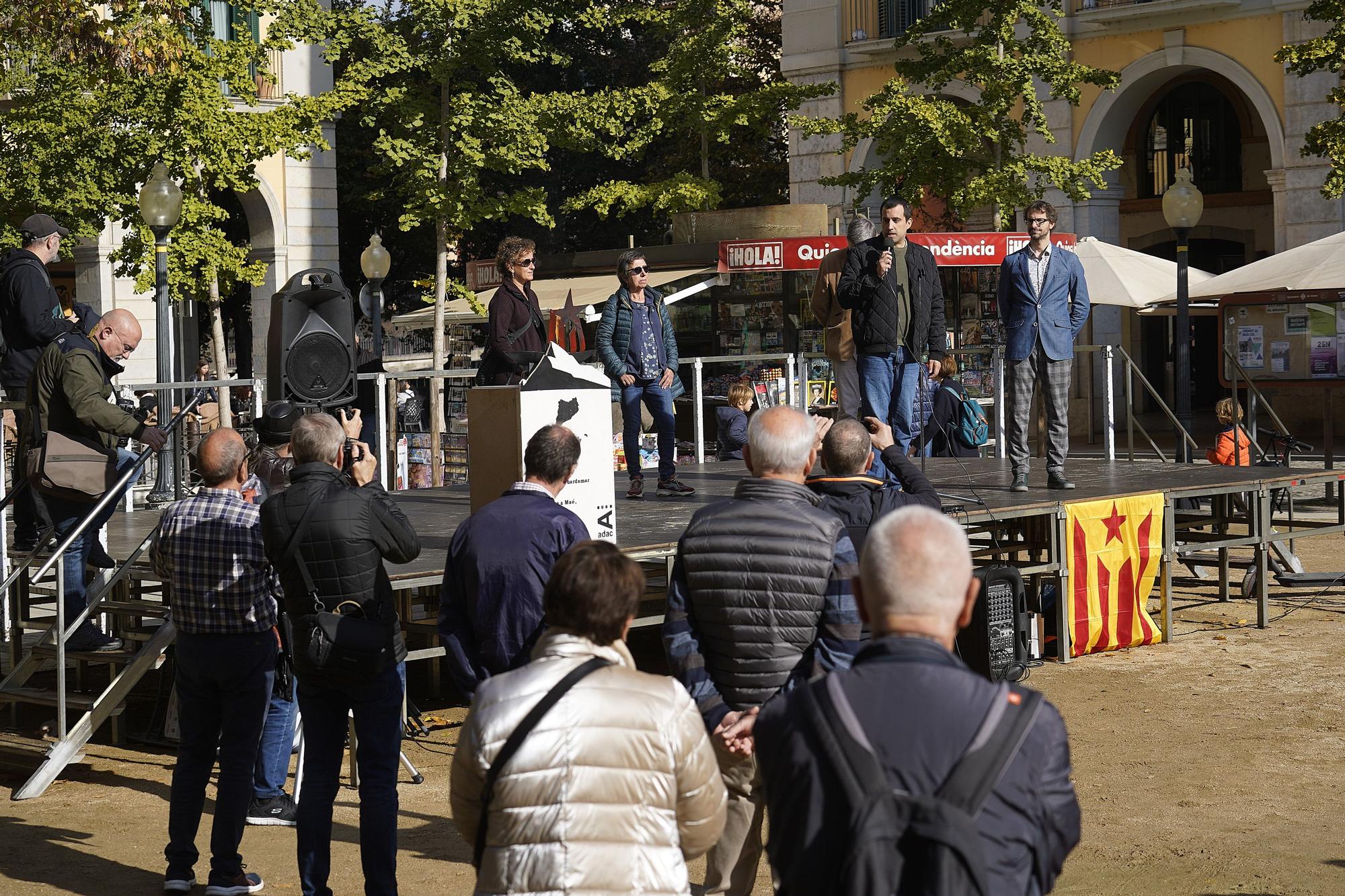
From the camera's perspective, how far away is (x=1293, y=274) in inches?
786

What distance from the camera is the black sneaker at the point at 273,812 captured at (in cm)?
786

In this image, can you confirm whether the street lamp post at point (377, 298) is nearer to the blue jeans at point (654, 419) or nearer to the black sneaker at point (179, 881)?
the blue jeans at point (654, 419)

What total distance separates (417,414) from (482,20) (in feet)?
41.0

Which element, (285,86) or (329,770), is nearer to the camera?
(329,770)

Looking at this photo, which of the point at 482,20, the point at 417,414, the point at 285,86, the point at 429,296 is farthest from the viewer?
the point at 285,86

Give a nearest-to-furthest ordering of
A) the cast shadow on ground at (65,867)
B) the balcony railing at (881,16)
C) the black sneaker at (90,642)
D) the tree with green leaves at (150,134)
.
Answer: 1. the cast shadow on ground at (65,867)
2. the black sneaker at (90,642)
3. the tree with green leaves at (150,134)
4. the balcony railing at (881,16)

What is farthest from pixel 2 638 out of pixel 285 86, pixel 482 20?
pixel 285 86

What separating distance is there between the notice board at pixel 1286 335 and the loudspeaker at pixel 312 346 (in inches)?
539

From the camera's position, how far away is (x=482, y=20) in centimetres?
2642

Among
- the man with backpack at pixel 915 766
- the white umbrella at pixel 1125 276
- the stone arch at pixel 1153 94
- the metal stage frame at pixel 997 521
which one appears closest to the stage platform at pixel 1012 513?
the metal stage frame at pixel 997 521

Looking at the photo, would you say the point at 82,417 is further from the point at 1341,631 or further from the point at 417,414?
the point at 1341,631

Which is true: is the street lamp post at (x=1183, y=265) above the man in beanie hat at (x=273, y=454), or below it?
above

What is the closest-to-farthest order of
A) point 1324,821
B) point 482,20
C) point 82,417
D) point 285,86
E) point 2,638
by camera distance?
point 1324,821
point 82,417
point 2,638
point 482,20
point 285,86

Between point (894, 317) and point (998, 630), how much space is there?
125 inches
